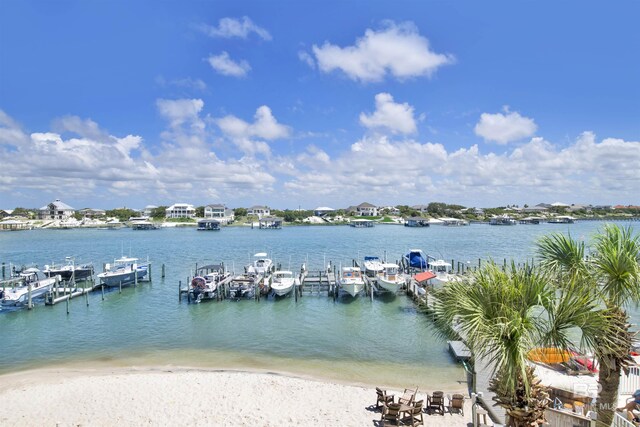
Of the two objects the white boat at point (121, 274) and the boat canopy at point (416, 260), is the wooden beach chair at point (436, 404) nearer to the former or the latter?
the boat canopy at point (416, 260)

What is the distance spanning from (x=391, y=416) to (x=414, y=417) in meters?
0.77

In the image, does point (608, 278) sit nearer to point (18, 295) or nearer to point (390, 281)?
point (390, 281)

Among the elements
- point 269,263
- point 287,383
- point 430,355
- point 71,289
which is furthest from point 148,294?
point 430,355

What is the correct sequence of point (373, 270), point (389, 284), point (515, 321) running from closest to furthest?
1. point (515, 321)
2. point (389, 284)
3. point (373, 270)

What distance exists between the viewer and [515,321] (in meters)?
6.30

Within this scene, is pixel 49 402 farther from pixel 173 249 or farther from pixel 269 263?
pixel 173 249

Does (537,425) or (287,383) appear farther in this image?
(287,383)

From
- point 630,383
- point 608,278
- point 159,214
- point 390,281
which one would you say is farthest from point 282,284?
point 159,214

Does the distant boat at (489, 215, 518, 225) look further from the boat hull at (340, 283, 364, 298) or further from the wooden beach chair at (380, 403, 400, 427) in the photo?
the wooden beach chair at (380, 403, 400, 427)

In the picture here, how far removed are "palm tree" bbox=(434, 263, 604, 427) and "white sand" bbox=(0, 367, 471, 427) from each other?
712cm

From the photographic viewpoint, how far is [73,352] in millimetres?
23391

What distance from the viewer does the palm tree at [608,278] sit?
8.05 meters

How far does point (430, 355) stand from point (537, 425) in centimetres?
1471

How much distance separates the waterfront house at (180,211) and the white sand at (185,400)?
7177 inches
